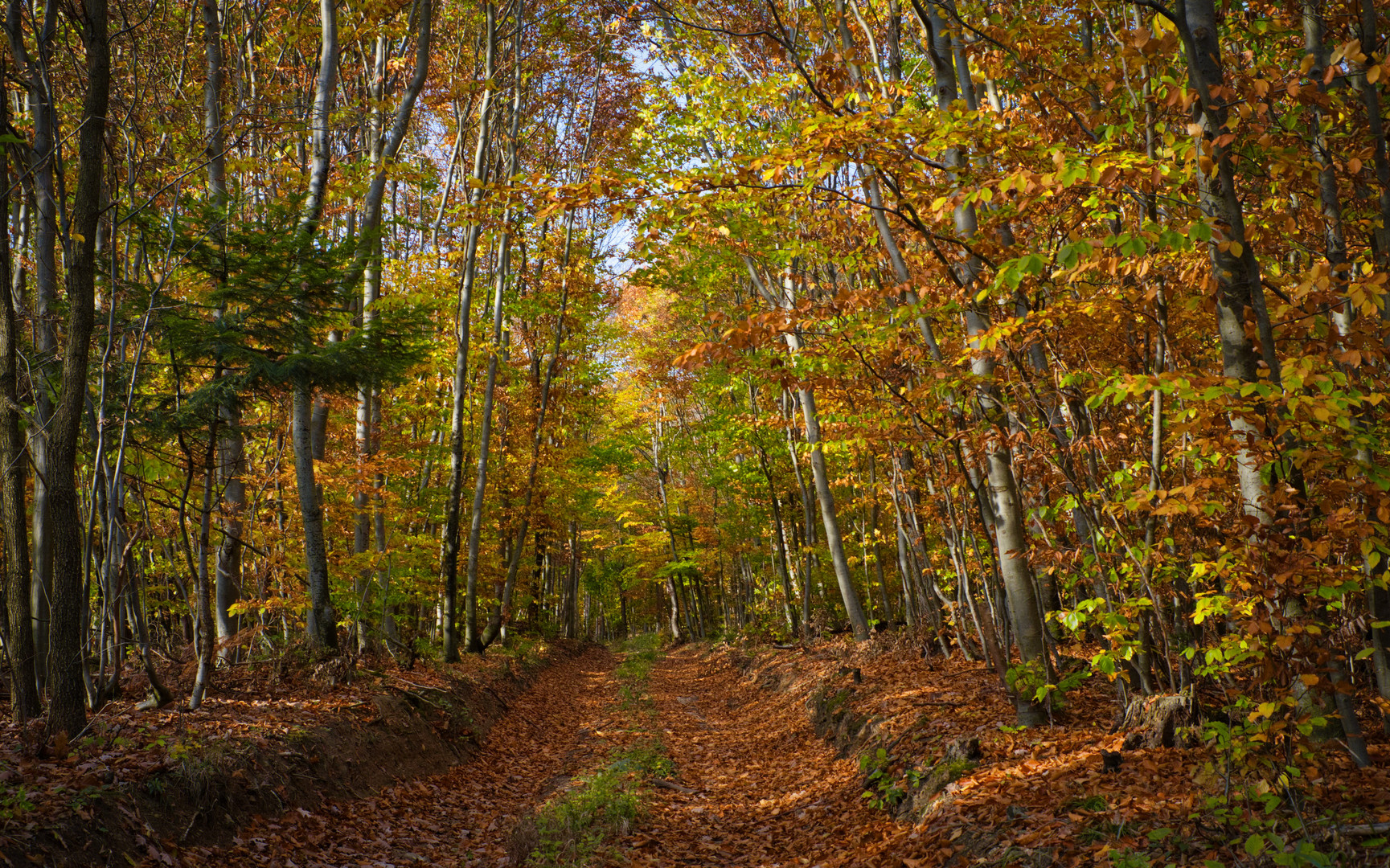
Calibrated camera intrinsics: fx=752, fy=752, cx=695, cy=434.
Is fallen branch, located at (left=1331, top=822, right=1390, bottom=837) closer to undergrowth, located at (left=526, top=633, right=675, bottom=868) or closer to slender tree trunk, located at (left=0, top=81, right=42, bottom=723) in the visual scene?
undergrowth, located at (left=526, top=633, right=675, bottom=868)

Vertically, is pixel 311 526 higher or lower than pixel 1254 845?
higher

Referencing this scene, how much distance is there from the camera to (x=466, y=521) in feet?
59.7

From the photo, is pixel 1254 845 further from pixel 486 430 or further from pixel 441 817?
pixel 486 430

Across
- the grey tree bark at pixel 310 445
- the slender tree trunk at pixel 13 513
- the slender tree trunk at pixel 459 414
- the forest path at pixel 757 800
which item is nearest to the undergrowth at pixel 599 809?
the forest path at pixel 757 800

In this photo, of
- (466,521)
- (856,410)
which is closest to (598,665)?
(466,521)

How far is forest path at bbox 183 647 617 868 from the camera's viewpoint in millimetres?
5164

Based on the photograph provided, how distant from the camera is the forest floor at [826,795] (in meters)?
3.49

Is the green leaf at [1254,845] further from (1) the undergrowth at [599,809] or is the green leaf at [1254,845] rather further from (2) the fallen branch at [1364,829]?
→ (1) the undergrowth at [599,809]

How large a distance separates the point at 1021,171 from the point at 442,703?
8.69 meters

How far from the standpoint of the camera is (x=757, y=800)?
7020mm

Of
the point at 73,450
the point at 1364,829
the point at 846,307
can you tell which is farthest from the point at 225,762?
the point at 1364,829

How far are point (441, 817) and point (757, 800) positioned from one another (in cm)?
284

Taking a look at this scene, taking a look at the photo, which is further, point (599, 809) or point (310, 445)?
point (310, 445)

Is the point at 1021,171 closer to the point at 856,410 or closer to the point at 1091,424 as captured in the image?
the point at 1091,424
